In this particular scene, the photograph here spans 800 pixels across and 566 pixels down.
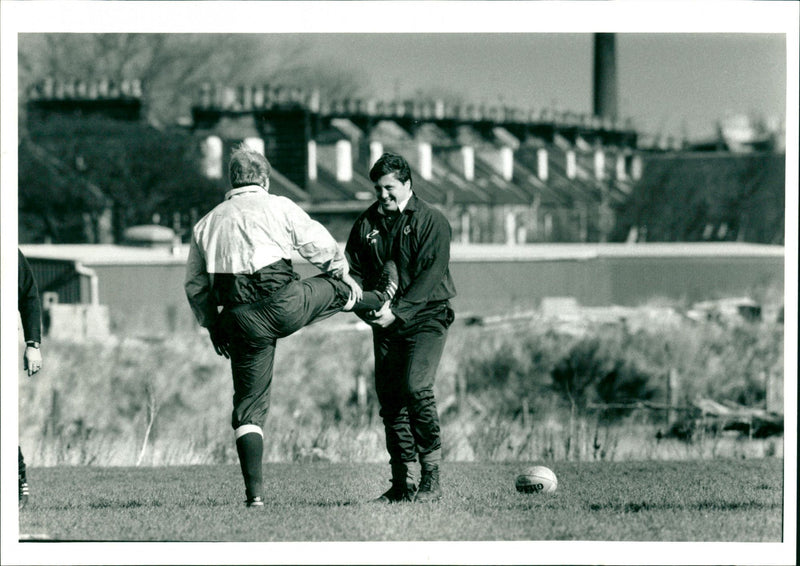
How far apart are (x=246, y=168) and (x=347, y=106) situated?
17766 millimetres

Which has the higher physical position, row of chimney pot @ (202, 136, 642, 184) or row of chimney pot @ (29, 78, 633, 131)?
row of chimney pot @ (29, 78, 633, 131)

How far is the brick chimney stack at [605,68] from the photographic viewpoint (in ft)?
76.2

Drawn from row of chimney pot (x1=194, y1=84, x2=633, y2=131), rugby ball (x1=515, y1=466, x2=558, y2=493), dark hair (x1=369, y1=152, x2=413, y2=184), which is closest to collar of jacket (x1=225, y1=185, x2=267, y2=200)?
dark hair (x1=369, y1=152, x2=413, y2=184)

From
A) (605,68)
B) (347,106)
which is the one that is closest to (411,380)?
(605,68)

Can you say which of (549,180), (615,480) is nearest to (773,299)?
(549,180)

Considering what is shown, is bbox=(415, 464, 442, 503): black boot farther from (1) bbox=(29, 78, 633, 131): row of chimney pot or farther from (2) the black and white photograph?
(1) bbox=(29, 78, 633, 131): row of chimney pot

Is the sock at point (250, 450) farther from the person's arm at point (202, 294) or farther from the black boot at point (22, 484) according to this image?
the black boot at point (22, 484)

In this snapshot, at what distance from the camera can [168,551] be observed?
7.13m

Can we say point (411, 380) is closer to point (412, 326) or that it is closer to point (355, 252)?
point (412, 326)

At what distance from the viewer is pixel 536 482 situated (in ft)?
27.5

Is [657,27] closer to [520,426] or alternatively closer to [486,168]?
[520,426]

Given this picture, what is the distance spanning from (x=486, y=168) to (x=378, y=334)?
70.0 feet

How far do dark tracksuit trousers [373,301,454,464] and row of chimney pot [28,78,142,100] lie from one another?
→ 19076 mm

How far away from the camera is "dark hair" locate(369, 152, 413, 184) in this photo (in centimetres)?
794
